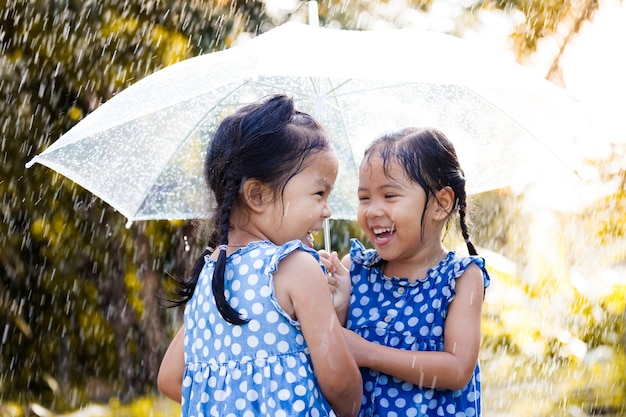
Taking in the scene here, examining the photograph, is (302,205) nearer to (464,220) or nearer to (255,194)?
(255,194)

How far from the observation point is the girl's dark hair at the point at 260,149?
8.09ft

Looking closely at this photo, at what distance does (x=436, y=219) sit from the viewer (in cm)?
279

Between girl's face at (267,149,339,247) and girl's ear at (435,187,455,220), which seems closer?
girl's face at (267,149,339,247)

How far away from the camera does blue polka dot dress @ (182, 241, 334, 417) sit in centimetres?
235

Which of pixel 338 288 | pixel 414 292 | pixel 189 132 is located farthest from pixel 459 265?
pixel 189 132

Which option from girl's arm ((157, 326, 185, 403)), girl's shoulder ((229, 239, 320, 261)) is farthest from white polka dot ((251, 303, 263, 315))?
girl's arm ((157, 326, 185, 403))

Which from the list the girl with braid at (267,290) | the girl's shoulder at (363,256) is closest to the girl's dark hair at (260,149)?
the girl with braid at (267,290)

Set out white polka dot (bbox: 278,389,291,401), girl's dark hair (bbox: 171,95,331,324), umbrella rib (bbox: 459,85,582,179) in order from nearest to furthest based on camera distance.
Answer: white polka dot (bbox: 278,389,291,401) → girl's dark hair (bbox: 171,95,331,324) → umbrella rib (bbox: 459,85,582,179)

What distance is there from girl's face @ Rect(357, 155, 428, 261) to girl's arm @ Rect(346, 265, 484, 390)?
237mm

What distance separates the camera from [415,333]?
271cm

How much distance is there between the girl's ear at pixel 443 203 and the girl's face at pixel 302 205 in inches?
17.2

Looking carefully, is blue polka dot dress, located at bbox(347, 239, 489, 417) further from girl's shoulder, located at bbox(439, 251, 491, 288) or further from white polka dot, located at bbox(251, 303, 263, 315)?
white polka dot, located at bbox(251, 303, 263, 315)

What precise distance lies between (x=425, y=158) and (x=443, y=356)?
588mm

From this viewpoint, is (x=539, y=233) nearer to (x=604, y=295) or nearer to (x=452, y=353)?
(x=604, y=295)
